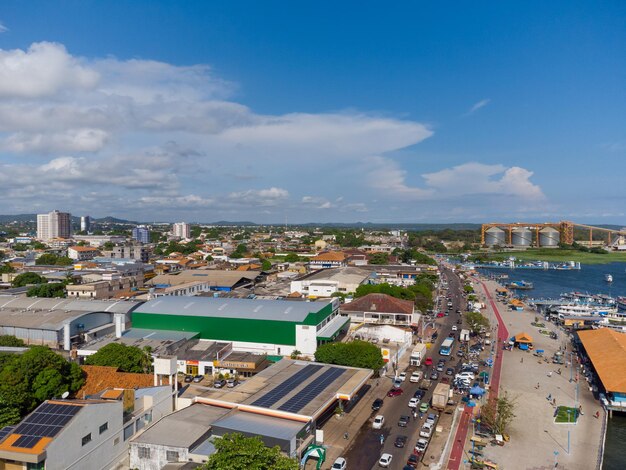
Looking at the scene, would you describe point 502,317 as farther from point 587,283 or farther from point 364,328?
point 587,283

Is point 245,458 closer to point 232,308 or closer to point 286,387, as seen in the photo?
point 286,387

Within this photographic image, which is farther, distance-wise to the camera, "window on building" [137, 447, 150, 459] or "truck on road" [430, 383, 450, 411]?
"truck on road" [430, 383, 450, 411]

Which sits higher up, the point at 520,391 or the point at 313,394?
the point at 313,394

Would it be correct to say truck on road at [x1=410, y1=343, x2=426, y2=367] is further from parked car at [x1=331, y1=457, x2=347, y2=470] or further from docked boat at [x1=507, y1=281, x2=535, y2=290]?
docked boat at [x1=507, y1=281, x2=535, y2=290]

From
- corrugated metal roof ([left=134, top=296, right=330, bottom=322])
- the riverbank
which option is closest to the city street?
corrugated metal roof ([left=134, top=296, right=330, bottom=322])

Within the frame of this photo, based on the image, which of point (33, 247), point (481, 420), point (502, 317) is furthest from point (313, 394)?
point (33, 247)

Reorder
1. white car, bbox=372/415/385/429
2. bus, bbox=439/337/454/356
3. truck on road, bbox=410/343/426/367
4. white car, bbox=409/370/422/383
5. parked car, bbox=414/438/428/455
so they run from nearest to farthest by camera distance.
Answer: parked car, bbox=414/438/428/455, white car, bbox=372/415/385/429, white car, bbox=409/370/422/383, truck on road, bbox=410/343/426/367, bus, bbox=439/337/454/356
